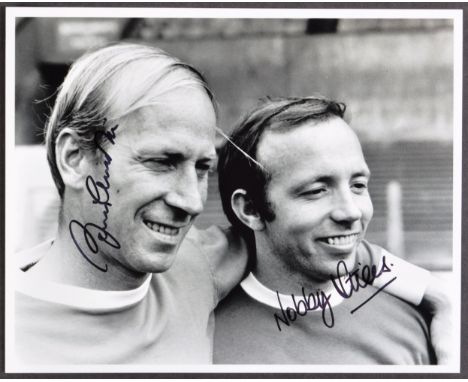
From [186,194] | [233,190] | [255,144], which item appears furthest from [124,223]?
[255,144]

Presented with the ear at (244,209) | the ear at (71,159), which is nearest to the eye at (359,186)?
the ear at (244,209)

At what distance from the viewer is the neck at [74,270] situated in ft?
8.29

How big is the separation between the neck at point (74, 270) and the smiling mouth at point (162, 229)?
20 centimetres

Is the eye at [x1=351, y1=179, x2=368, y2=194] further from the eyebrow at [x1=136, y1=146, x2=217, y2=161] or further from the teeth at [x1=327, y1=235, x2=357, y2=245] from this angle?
the eyebrow at [x1=136, y1=146, x2=217, y2=161]

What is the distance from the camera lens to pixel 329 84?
8.79 ft

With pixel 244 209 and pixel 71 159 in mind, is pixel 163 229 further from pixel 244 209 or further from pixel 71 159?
pixel 71 159

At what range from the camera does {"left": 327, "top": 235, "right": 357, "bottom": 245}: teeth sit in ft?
8.57

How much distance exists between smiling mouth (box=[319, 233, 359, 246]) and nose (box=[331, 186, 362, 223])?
0.07 metres

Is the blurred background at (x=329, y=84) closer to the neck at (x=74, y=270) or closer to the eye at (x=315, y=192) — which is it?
the neck at (x=74, y=270)

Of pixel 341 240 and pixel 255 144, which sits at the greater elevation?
pixel 255 144

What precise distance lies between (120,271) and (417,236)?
3.95ft

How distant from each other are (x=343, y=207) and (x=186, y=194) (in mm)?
615

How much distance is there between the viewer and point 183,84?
2547mm
